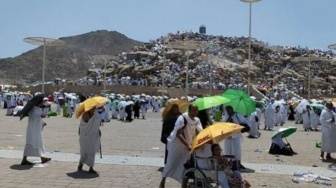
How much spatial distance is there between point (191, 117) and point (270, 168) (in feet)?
12.8

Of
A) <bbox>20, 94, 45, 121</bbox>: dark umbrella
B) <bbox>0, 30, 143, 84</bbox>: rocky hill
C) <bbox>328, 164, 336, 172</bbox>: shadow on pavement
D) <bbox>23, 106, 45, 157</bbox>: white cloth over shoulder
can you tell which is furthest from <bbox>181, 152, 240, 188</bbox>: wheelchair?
<bbox>0, 30, 143, 84</bbox>: rocky hill

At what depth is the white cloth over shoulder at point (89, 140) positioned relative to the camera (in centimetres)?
927

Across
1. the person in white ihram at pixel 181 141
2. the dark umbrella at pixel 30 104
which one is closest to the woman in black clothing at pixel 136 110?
the dark umbrella at pixel 30 104

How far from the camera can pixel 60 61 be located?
12256 cm

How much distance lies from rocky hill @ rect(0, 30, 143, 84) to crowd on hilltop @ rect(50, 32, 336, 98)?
81.3 ft

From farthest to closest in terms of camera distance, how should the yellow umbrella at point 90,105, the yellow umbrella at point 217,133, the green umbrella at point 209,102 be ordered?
the yellow umbrella at point 90,105
the green umbrella at point 209,102
the yellow umbrella at point 217,133

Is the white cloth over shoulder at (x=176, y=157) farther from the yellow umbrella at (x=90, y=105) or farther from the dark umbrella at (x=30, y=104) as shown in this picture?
the dark umbrella at (x=30, y=104)

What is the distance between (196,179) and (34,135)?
180 inches

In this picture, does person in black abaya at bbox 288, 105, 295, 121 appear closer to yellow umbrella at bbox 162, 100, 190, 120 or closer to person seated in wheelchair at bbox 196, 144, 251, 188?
yellow umbrella at bbox 162, 100, 190, 120

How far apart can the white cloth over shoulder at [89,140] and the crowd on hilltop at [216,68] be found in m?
37.1

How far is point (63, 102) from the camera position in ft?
113

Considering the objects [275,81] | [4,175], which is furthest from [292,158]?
[275,81]

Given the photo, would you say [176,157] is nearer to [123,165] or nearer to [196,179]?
[196,179]

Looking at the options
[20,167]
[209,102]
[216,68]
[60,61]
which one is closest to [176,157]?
[209,102]
